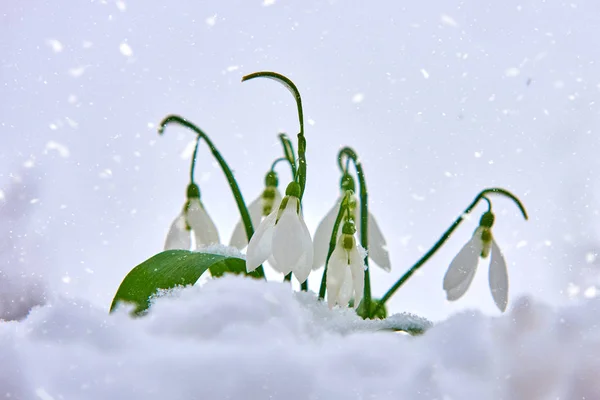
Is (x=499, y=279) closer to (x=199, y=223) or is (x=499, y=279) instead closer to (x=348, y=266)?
(x=348, y=266)

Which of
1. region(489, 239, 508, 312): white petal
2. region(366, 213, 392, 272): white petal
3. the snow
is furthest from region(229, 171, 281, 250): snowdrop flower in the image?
the snow

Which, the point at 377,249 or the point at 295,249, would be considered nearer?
the point at 295,249

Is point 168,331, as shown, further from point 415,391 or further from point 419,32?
point 419,32

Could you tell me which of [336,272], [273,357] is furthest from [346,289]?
[273,357]

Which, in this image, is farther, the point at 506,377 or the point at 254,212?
the point at 254,212

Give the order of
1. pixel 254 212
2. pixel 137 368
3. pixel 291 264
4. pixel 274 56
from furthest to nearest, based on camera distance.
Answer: pixel 274 56 → pixel 254 212 → pixel 291 264 → pixel 137 368

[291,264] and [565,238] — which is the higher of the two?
[565,238]

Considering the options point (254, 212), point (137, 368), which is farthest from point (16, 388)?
point (254, 212)
